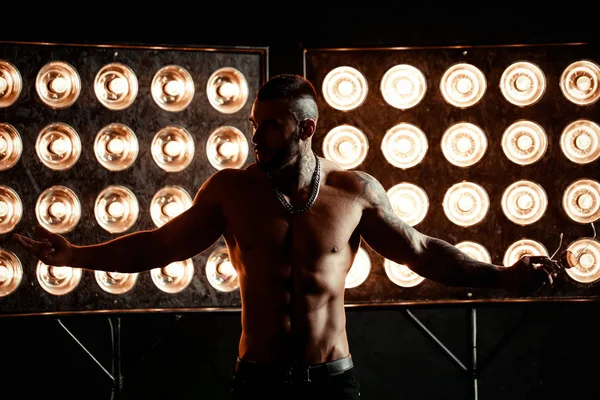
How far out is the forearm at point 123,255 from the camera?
205cm

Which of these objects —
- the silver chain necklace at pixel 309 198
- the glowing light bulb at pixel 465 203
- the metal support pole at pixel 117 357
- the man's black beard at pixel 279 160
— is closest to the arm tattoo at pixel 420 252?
the silver chain necklace at pixel 309 198

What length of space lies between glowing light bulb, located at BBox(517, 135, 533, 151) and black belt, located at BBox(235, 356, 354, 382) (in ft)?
3.64

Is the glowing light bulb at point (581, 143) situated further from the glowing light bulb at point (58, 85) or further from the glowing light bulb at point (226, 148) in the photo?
the glowing light bulb at point (58, 85)

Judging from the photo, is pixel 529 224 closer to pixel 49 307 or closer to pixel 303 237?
pixel 303 237

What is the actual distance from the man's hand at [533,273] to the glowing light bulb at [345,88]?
2.93 ft

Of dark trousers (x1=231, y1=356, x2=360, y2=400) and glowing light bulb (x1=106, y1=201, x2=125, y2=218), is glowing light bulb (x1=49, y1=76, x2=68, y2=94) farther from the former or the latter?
dark trousers (x1=231, y1=356, x2=360, y2=400)

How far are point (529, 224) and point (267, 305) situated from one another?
107 centimetres

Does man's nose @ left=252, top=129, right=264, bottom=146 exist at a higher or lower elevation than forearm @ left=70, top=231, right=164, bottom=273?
higher

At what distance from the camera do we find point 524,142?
251 cm

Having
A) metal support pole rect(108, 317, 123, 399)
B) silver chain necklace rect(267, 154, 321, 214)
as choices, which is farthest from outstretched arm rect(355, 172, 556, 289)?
metal support pole rect(108, 317, 123, 399)

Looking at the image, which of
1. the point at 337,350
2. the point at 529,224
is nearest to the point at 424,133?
the point at 529,224

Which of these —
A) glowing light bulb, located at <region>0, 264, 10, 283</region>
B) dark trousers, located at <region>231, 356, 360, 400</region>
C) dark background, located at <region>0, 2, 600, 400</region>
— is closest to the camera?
dark trousers, located at <region>231, 356, 360, 400</region>

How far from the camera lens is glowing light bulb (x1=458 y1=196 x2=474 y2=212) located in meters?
2.49

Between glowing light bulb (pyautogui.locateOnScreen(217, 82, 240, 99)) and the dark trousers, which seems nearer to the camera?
the dark trousers
